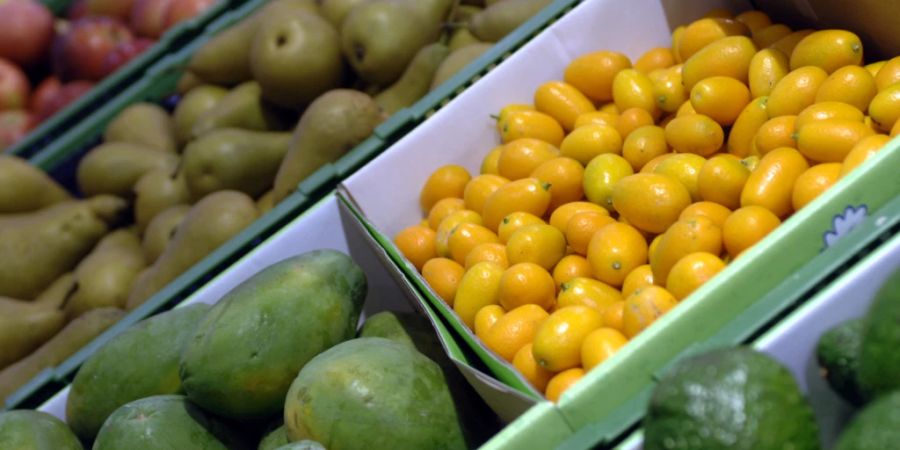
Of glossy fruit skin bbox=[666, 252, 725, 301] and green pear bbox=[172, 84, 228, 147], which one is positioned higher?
green pear bbox=[172, 84, 228, 147]

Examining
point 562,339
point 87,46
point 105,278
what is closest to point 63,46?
point 87,46

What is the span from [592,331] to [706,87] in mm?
543

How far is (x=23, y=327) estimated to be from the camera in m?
2.32

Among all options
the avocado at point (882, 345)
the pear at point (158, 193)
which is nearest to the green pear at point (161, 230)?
the pear at point (158, 193)

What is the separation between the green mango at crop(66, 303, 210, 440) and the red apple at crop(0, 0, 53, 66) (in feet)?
8.17

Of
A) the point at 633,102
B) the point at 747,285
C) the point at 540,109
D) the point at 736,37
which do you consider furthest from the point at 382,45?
the point at 747,285

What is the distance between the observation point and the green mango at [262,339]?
1365 mm

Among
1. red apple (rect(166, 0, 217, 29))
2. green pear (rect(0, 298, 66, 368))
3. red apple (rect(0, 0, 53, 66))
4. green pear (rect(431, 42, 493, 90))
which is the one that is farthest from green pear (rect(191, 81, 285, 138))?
red apple (rect(0, 0, 53, 66))

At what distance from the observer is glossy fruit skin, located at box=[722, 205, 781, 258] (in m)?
1.22

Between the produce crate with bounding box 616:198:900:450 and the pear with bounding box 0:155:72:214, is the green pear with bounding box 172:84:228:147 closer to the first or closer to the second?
the pear with bounding box 0:155:72:214

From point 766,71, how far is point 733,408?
0.88 m

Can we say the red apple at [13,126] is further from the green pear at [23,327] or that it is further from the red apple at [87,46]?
the green pear at [23,327]

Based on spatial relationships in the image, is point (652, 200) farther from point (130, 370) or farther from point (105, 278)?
point (105, 278)

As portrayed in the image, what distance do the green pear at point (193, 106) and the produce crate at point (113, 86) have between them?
33 cm
